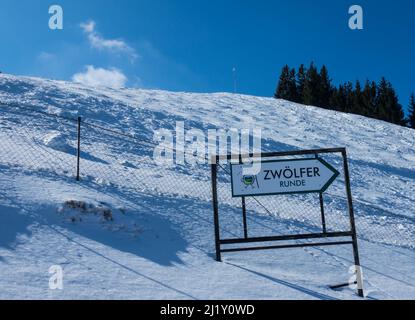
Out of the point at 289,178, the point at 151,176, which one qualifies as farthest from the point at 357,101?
the point at 289,178

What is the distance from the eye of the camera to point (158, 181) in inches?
432

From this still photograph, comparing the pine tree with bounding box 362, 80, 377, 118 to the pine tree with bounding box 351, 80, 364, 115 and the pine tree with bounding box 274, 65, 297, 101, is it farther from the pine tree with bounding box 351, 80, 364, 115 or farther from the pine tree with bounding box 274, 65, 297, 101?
the pine tree with bounding box 274, 65, 297, 101

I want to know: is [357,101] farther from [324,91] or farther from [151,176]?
[151,176]

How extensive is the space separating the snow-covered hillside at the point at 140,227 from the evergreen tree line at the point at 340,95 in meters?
42.7

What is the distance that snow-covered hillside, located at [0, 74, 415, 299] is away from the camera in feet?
18.2

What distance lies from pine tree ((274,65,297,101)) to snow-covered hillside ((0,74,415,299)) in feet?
142

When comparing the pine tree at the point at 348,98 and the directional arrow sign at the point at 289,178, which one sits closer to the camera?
the directional arrow sign at the point at 289,178

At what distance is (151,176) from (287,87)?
51.6 m

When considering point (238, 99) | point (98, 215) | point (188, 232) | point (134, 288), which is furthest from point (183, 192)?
point (238, 99)

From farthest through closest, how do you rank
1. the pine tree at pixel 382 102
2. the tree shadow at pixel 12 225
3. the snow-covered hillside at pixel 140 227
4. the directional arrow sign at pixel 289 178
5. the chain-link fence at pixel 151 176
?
the pine tree at pixel 382 102 → the chain-link fence at pixel 151 176 → the directional arrow sign at pixel 289 178 → the tree shadow at pixel 12 225 → the snow-covered hillside at pixel 140 227

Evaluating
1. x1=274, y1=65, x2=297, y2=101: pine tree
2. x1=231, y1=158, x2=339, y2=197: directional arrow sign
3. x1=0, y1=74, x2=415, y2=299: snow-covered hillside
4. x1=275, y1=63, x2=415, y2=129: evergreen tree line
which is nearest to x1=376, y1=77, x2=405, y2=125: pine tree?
x1=275, y1=63, x2=415, y2=129: evergreen tree line

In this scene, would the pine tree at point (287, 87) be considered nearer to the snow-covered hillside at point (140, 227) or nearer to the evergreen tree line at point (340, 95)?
the evergreen tree line at point (340, 95)

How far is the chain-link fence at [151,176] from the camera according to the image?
937cm

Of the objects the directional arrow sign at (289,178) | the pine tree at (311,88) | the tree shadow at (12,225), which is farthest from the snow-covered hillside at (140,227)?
the pine tree at (311,88)
